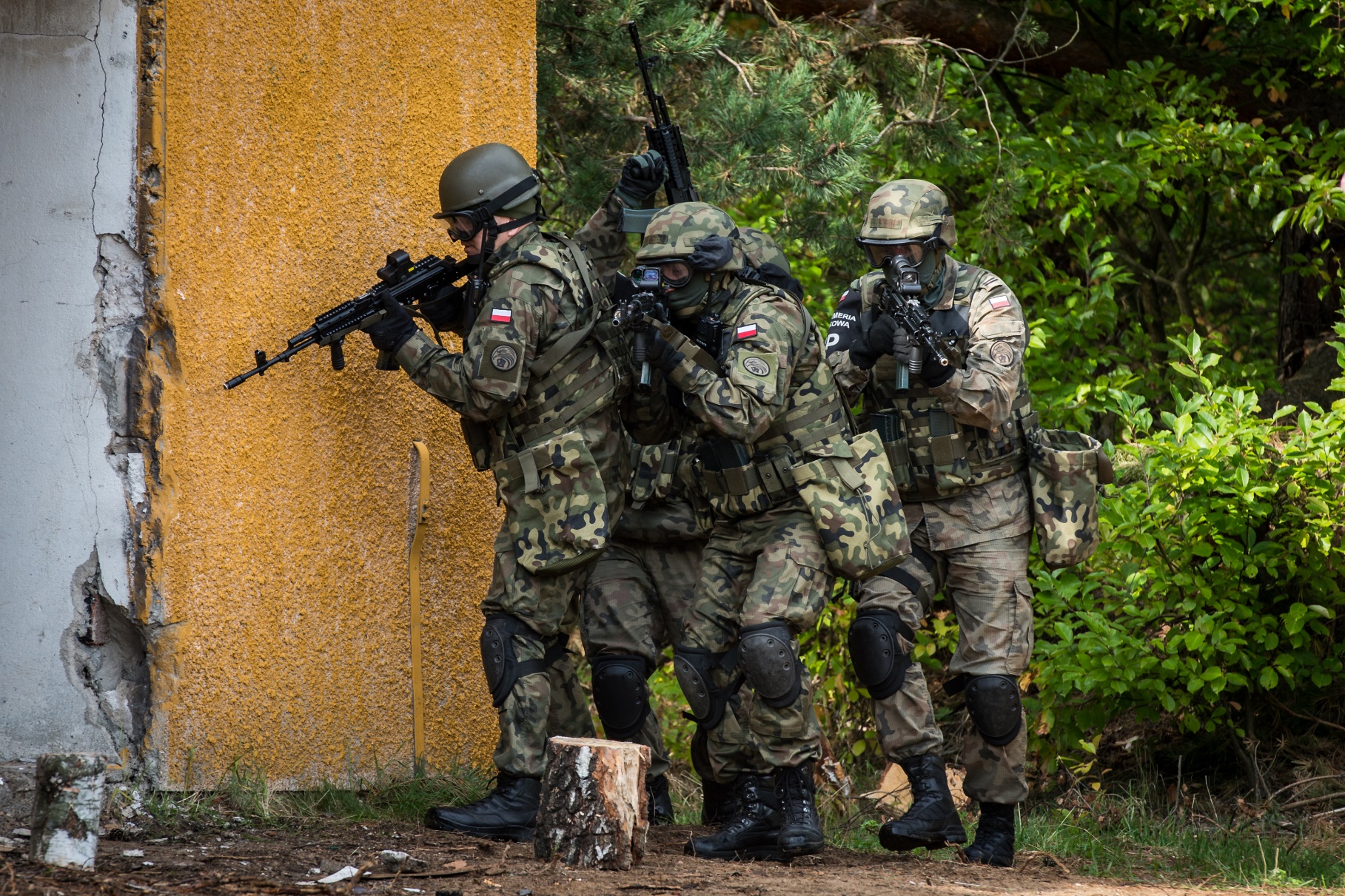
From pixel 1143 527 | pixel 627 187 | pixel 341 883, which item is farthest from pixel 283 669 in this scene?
pixel 1143 527

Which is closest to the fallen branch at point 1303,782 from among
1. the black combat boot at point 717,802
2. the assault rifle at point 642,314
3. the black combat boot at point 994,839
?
the black combat boot at point 994,839

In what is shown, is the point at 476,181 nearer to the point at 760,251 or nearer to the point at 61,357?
the point at 760,251

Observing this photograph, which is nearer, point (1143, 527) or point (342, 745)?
point (342, 745)

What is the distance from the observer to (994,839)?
14.9ft

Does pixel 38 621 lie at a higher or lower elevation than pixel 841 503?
lower

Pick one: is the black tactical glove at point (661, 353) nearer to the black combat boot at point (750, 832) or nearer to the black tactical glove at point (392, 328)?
the black tactical glove at point (392, 328)

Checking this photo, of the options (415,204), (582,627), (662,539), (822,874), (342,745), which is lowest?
(822,874)

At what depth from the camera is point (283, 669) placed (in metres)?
4.42

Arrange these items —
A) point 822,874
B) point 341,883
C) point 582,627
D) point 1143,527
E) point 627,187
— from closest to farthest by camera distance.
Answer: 1. point 341,883
2. point 822,874
3. point 582,627
4. point 627,187
5. point 1143,527

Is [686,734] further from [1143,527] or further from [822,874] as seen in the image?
[822,874]

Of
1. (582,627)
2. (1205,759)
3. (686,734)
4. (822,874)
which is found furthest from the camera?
(686,734)

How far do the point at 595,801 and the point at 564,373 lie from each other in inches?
56.4

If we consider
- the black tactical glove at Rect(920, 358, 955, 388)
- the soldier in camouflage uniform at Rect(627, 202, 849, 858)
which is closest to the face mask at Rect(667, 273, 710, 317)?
the soldier in camouflage uniform at Rect(627, 202, 849, 858)

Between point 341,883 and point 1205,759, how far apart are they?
15.9 feet
